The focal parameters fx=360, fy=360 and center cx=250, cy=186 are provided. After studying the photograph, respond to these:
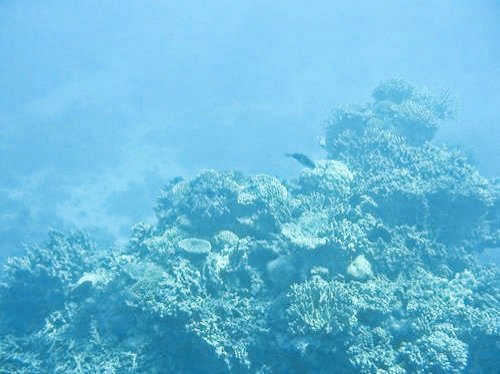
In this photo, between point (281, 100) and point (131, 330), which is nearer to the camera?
point (131, 330)

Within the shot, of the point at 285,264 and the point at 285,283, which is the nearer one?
the point at 285,283

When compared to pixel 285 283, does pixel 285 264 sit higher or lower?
higher

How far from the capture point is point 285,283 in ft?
22.5

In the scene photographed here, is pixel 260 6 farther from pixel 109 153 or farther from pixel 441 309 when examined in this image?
pixel 441 309

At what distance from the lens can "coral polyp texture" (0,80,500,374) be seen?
5793 millimetres

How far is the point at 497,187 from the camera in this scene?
1143 centimetres

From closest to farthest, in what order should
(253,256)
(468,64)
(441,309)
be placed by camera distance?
(441,309)
(253,256)
(468,64)

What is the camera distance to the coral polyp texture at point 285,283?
5.79 metres

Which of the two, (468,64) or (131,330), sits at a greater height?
(468,64)

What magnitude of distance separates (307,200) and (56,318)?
6.49 meters

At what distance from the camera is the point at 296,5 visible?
80.9 m

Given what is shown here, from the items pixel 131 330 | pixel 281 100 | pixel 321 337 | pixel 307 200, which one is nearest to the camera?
pixel 321 337

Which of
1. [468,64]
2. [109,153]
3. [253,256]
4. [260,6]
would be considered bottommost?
[253,256]

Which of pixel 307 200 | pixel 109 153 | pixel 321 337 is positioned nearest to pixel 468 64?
pixel 109 153
